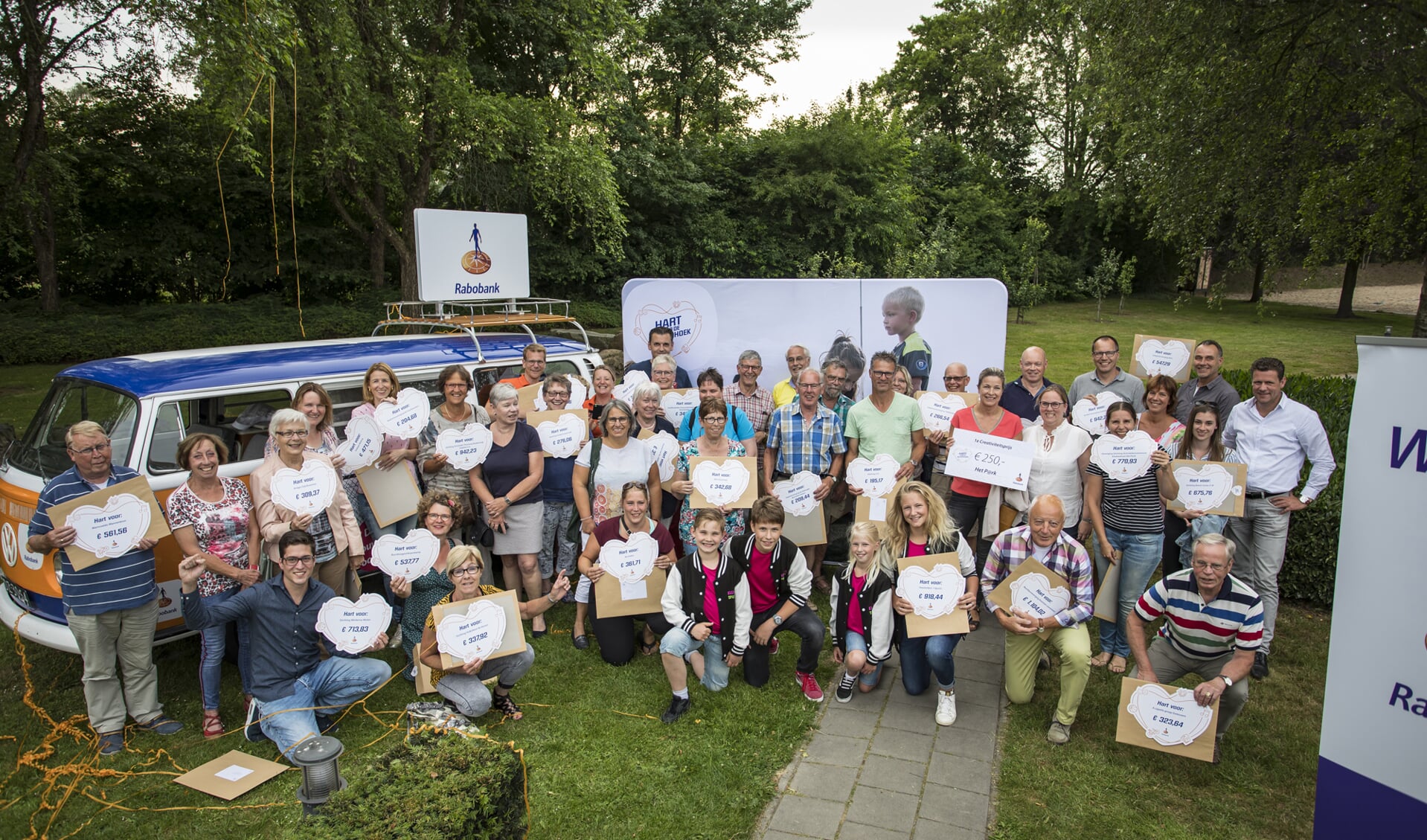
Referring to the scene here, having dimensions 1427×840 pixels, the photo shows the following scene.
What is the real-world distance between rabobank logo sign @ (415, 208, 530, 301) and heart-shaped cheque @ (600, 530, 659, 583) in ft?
15.0

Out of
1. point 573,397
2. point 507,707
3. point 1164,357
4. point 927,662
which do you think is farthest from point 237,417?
point 1164,357

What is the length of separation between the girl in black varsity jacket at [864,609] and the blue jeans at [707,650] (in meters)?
0.84

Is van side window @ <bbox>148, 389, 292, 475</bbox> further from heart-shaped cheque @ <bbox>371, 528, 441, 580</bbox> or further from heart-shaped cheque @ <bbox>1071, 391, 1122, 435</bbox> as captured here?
heart-shaped cheque @ <bbox>1071, 391, 1122, 435</bbox>

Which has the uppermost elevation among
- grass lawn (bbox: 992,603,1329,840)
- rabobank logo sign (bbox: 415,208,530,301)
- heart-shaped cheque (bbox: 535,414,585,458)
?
rabobank logo sign (bbox: 415,208,530,301)

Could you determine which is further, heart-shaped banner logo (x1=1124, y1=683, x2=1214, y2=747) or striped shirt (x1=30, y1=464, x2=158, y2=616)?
striped shirt (x1=30, y1=464, x2=158, y2=616)

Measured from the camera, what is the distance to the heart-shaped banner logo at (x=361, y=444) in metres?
5.95

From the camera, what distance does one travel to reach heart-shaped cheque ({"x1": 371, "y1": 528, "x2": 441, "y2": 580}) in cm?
526

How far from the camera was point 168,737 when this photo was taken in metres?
5.19

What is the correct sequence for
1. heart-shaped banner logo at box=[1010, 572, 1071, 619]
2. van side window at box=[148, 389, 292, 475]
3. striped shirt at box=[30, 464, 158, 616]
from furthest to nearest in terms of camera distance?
van side window at box=[148, 389, 292, 475], heart-shaped banner logo at box=[1010, 572, 1071, 619], striped shirt at box=[30, 464, 158, 616]

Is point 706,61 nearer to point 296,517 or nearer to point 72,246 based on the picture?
point 72,246

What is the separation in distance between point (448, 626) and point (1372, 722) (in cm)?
451

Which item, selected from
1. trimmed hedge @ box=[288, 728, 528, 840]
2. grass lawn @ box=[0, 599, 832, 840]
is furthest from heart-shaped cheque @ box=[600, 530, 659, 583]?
trimmed hedge @ box=[288, 728, 528, 840]

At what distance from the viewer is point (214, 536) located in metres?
5.13

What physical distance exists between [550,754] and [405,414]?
275 centimetres
